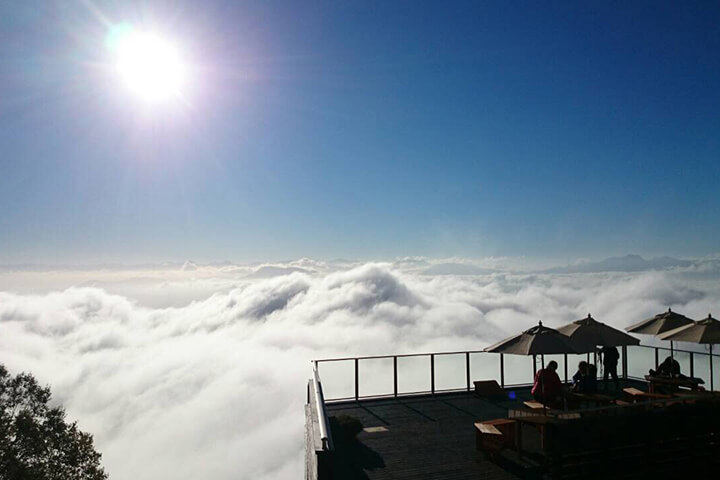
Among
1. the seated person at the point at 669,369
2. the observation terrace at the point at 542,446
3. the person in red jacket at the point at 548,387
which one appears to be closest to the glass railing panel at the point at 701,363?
the seated person at the point at 669,369

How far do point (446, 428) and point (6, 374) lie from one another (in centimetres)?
2215

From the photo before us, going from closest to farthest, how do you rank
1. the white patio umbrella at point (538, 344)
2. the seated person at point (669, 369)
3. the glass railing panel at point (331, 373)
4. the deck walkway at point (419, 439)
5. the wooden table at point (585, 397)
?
the deck walkway at point (419, 439) < the white patio umbrella at point (538, 344) < the wooden table at point (585, 397) < the seated person at point (669, 369) < the glass railing panel at point (331, 373)

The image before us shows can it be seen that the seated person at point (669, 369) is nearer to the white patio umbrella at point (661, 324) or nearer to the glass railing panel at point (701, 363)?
the white patio umbrella at point (661, 324)

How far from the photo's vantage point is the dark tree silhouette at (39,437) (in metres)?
20.7

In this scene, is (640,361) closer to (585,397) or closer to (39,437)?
(585,397)

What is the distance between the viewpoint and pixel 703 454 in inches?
328

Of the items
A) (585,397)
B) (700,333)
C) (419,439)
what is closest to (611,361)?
(700,333)

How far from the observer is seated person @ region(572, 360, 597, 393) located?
12.4m

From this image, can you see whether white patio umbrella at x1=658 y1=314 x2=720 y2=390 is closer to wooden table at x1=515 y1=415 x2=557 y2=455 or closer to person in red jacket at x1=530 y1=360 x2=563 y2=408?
person in red jacket at x1=530 y1=360 x2=563 y2=408

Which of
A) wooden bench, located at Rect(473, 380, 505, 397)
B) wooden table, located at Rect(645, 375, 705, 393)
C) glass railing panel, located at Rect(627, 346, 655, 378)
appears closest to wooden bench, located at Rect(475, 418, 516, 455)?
wooden bench, located at Rect(473, 380, 505, 397)

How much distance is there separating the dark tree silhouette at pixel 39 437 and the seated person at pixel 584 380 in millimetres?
20455

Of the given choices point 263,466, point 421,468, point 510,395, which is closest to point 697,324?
point 510,395

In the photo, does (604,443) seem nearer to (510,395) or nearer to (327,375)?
(510,395)

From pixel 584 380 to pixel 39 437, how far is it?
22.2 metres
